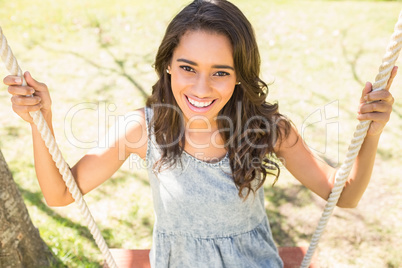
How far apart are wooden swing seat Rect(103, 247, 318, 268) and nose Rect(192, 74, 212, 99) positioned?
3.27ft

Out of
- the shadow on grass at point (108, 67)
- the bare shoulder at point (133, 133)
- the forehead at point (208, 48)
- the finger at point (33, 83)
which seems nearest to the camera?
the finger at point (33, 83)

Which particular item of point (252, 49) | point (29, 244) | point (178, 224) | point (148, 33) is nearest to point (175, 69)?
point (252, 49)

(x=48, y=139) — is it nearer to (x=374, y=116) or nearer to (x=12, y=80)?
(x=12, y=80)

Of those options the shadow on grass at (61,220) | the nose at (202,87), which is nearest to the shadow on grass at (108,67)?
the shadow on grass at (61,220)

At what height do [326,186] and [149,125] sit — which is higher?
[149,125]

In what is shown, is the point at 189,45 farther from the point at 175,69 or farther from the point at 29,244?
the point at 29,244

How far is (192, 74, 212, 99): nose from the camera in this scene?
178cm

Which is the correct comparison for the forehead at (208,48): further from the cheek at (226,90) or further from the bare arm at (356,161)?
the bare arm at (356,161)

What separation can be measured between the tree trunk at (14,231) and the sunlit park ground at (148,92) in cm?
35

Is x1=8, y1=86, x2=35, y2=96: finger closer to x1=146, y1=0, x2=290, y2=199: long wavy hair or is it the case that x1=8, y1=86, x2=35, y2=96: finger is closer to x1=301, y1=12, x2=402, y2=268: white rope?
x1=146, y1=0, x2=290, y2=199: long wavy hair

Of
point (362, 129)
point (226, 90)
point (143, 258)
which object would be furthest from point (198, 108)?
point (143, 258)

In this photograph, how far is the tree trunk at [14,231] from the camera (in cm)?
215

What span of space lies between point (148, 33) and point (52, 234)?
416cm

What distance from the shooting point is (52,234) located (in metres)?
3.00
